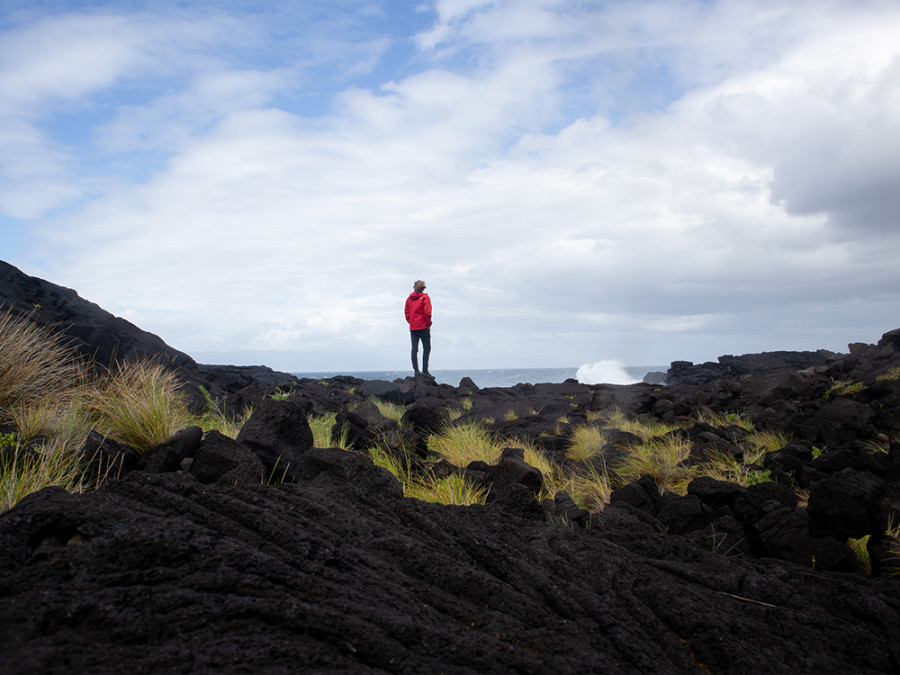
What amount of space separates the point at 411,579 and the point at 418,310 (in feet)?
50.7

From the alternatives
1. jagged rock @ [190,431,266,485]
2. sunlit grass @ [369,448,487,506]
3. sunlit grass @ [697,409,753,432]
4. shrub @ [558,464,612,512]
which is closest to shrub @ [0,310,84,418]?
jagged rock @ [190,431,266,485]

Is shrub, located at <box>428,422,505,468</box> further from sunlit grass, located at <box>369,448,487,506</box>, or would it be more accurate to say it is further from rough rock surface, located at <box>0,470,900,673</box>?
rough rock surface, located at <box>0,470,900,673</box>

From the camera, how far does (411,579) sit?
2.62 meters

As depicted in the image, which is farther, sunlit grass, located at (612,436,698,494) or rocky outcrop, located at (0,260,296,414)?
rocky outcrop, located at (0,260,296,414)

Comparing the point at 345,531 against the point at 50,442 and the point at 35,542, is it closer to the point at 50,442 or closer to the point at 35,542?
the point at 35,542

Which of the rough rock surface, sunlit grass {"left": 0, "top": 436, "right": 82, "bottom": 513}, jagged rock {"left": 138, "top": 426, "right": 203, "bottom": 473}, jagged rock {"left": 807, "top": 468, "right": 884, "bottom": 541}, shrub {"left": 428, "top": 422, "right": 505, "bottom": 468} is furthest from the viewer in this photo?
shrub {"left": 428, "top": 422, "right": 505, "bottom": 468}

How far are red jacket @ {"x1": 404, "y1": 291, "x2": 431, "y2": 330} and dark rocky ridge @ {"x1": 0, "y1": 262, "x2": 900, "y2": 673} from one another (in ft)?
43.4

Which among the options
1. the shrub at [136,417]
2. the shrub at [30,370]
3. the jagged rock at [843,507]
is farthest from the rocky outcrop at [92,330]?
the jagged rock at [843,507]

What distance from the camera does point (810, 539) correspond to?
152 inches

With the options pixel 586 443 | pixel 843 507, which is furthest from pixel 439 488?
pixel 586 443

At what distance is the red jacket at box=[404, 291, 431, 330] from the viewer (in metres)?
17.9

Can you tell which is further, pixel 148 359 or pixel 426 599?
pixel 148 359

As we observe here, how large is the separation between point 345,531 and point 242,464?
1.63 meters

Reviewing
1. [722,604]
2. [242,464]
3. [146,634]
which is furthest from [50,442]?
[722,604]
